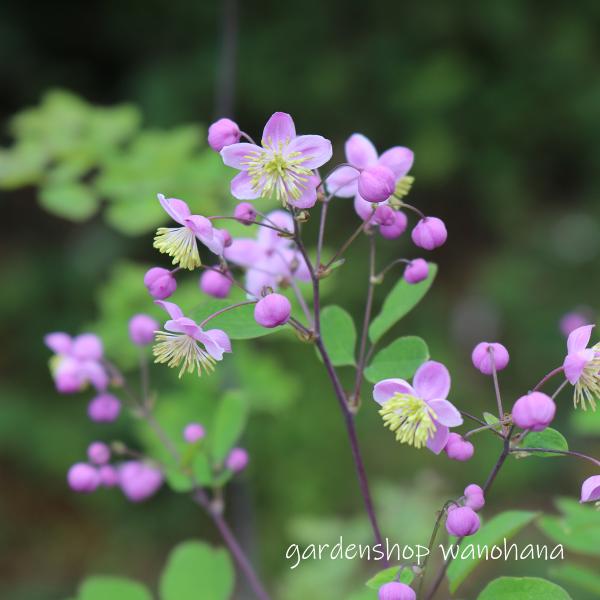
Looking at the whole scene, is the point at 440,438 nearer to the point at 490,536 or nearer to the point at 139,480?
the point at 490,536

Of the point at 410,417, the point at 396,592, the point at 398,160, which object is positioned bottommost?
the point at 396,592

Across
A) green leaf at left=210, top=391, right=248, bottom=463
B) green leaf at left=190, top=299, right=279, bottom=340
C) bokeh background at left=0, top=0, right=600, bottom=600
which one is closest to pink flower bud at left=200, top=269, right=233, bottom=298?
green leaf at left=190, top=299, right=279, bottom=340

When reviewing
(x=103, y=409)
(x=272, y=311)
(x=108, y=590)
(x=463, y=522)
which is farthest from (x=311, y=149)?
(x=108, y=590)

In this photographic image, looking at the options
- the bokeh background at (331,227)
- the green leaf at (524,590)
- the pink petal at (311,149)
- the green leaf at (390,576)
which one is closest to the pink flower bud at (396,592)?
the green leaf at (390,576)

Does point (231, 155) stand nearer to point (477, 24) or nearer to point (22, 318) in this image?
point (22, 318)

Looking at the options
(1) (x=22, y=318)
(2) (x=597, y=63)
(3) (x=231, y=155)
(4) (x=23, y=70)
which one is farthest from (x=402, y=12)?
(3) (x=231, y=155)

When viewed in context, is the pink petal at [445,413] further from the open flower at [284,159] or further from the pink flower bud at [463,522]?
the open flower at [284,159]
